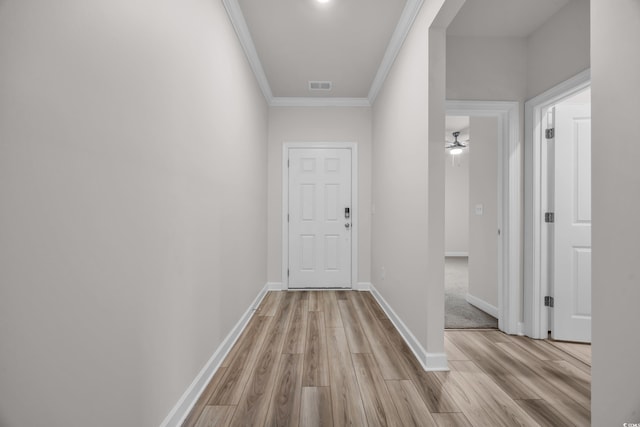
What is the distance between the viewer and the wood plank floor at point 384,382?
160 centimetres

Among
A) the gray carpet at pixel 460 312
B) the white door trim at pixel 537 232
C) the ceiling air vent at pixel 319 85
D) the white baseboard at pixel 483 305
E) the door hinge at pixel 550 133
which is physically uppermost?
the ceiling air vent at pixel 319 85

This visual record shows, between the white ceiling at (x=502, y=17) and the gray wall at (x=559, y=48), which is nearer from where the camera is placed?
the gray wall at (x=559, y=48)

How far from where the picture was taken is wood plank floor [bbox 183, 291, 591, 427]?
1602 millimetres

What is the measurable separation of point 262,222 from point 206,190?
2.02 m

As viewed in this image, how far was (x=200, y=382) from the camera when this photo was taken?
1796mm

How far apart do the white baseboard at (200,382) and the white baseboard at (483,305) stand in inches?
101

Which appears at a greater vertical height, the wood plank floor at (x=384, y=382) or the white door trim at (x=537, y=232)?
the white door trim at (x=537, y=232)

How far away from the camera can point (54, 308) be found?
817mm

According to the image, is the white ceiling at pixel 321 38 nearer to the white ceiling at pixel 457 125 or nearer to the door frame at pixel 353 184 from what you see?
the door frame at pixel 353 184

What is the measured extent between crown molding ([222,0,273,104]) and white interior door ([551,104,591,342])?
9.14ft

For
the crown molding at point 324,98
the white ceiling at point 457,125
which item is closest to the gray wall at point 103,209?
the crown molding at point 324,98

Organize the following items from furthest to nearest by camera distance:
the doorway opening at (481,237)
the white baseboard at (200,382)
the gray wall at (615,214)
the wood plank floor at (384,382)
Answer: the doorway opening at (481,237)
the wood plank floor at (384,382)
the white baseboard at (200,382)
the gray wall at (615,214)

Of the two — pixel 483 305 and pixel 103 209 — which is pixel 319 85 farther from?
pixel 103 209

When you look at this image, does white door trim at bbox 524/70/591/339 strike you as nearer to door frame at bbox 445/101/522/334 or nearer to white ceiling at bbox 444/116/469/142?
door frame at bbox 445/101/522/334
